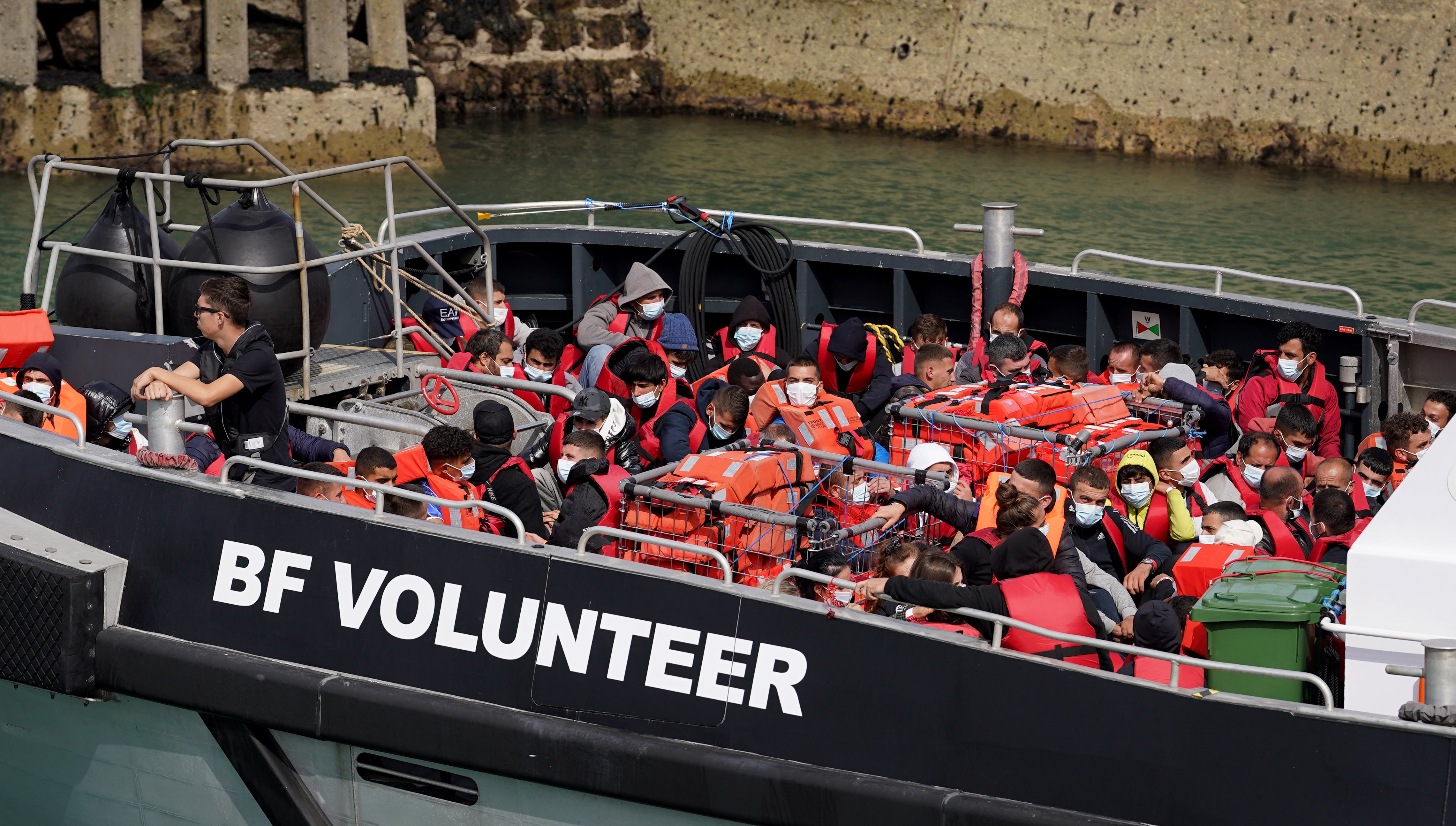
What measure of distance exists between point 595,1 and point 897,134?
6.12 m

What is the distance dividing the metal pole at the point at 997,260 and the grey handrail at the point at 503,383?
93.5 inches

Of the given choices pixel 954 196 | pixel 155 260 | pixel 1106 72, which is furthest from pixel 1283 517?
pixel 1106 72

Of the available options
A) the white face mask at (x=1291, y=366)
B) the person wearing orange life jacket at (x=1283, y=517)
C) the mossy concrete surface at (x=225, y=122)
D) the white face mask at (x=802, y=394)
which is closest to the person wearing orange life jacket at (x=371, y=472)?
the white face mask at (x=802, y=394)

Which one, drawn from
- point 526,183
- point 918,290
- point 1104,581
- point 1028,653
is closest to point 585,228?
point 918,290

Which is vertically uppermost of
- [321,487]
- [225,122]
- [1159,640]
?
[225,122]

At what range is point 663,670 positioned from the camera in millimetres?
4371

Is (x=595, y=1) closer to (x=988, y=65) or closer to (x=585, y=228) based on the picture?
(x=988, y=65)

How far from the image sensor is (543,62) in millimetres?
28047

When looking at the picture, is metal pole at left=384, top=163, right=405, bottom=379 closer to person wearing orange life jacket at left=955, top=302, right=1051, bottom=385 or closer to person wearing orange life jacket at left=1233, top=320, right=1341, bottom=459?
person wearing orange life jacket at left=955, top=302, right=1051, bottom=385

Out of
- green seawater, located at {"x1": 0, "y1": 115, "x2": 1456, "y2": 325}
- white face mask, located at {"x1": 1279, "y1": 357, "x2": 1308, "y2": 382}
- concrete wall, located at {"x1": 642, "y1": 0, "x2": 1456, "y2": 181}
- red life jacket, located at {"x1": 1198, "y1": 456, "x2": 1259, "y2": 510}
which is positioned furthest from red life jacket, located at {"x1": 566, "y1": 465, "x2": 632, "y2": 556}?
concrete wall, located at {"x1": 642, "y1": 0, "x2": 1456, "y2": 181}

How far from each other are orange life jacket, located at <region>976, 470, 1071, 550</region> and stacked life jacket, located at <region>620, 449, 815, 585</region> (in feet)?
2.04

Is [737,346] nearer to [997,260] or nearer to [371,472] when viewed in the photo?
[997,260]

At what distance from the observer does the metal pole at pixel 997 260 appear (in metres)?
7.64

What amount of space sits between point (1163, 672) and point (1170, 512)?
1.48m
